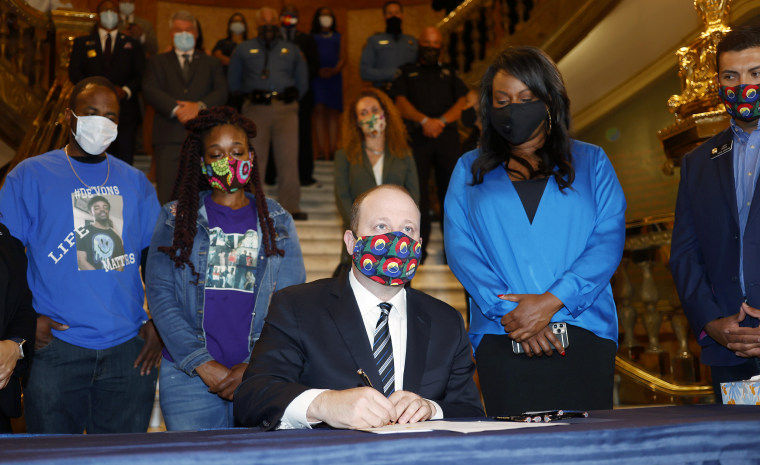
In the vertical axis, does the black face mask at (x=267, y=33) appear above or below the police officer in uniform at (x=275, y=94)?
above

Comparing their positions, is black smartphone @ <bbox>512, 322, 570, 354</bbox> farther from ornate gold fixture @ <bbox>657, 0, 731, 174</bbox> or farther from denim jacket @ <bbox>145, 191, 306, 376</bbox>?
ornate gold fixture @ <bbox>657, 0, 731, 174</bbox>

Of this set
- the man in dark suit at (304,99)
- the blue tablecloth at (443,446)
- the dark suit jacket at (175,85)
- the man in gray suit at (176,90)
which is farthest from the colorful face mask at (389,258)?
the man in dark suit at (304,99)

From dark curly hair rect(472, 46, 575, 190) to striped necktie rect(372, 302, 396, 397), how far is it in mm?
852

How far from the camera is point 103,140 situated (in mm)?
3322

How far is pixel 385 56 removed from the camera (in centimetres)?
734

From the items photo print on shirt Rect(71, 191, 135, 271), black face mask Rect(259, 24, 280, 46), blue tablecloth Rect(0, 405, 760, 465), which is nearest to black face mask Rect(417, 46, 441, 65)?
black face mask Rect(259, 24, 280, 46)

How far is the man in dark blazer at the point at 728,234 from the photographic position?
2676mm

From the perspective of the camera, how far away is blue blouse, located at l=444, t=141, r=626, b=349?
8.65 ft

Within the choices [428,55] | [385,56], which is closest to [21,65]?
[385,56]

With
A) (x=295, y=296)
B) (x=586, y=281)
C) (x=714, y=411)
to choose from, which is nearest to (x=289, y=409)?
(x=295, y=296)

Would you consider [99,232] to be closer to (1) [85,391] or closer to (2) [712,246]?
(1) [85,391]

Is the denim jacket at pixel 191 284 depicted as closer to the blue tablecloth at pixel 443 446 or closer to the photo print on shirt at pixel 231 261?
the photo print on shirt at pixel 231 261

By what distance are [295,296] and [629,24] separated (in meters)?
7.67

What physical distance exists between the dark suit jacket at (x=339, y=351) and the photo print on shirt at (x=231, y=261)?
82cm
